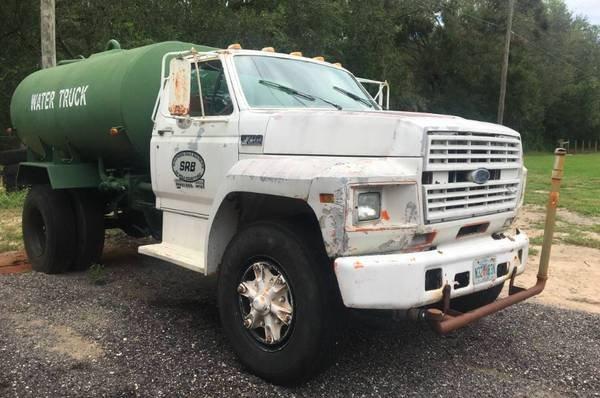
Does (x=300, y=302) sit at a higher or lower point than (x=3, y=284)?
higher

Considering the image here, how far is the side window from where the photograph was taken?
4750 millimetres

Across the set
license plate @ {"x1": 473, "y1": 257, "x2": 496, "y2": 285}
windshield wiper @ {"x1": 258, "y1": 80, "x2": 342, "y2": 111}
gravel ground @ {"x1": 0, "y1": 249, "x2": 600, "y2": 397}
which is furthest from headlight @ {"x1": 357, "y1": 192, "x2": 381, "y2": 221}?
windshield wiper @ {"x1": 258, "y1": 80, "x2": 342, "y2": 111}

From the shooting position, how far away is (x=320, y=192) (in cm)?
350

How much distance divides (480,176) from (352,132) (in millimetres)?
937

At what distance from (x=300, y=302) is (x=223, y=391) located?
810mm

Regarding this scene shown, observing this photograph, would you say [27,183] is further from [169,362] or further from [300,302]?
[300,302]

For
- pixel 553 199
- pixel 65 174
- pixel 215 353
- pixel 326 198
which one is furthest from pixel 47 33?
pixel 553 199

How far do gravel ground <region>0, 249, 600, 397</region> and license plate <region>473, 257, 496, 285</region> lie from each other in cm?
72

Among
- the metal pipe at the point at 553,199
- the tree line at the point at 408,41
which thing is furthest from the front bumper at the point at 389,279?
the tree line at the point at 408,41

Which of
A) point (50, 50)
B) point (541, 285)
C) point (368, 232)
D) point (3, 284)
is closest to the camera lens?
point (368, 232)

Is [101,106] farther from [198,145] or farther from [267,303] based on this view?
[267,303]

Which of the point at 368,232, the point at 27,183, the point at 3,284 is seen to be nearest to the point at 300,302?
the point at 368,232

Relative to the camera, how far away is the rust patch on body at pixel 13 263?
710 cm

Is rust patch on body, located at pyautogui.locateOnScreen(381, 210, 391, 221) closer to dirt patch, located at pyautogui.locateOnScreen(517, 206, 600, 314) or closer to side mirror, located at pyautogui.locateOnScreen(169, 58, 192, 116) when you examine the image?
side mirror, located at pyautogui.locateOnScreen(169, 58, 192, 116)
